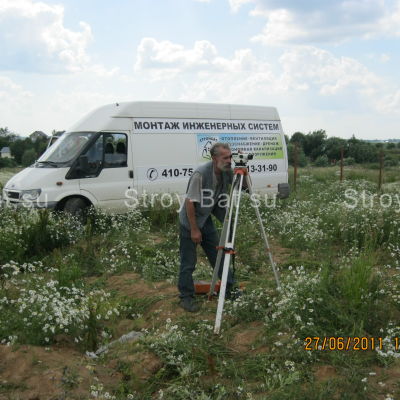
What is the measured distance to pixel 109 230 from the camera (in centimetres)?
911

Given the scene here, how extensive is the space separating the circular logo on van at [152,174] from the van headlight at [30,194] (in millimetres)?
2474

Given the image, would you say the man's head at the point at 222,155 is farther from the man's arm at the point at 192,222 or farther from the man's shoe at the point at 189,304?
the man's shoe at the point at 189,304

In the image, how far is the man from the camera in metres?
5.34

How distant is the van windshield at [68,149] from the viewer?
9938 millimetres

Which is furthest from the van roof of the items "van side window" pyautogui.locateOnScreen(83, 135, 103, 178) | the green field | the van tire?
the green field

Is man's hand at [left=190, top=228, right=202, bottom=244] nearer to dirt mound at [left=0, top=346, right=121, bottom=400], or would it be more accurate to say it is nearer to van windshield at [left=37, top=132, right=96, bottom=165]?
dirt mound at [left=0, top=346, right=121, bottom=400]

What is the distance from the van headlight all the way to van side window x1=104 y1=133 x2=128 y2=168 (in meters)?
1.59

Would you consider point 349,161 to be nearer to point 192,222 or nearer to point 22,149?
point 22,149

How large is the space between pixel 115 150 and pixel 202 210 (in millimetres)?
5282

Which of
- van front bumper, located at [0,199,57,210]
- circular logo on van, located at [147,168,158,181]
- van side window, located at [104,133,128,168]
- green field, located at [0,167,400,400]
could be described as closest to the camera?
green field, located at [0,167,400,400]

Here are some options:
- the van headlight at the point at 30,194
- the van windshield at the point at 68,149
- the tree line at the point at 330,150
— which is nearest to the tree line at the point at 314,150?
the tree line at the point at 330,150

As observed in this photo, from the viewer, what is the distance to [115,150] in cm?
1030

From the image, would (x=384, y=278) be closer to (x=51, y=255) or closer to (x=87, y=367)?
(x=87, y=367)

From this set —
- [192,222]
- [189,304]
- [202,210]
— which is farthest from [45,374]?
[202,210]
